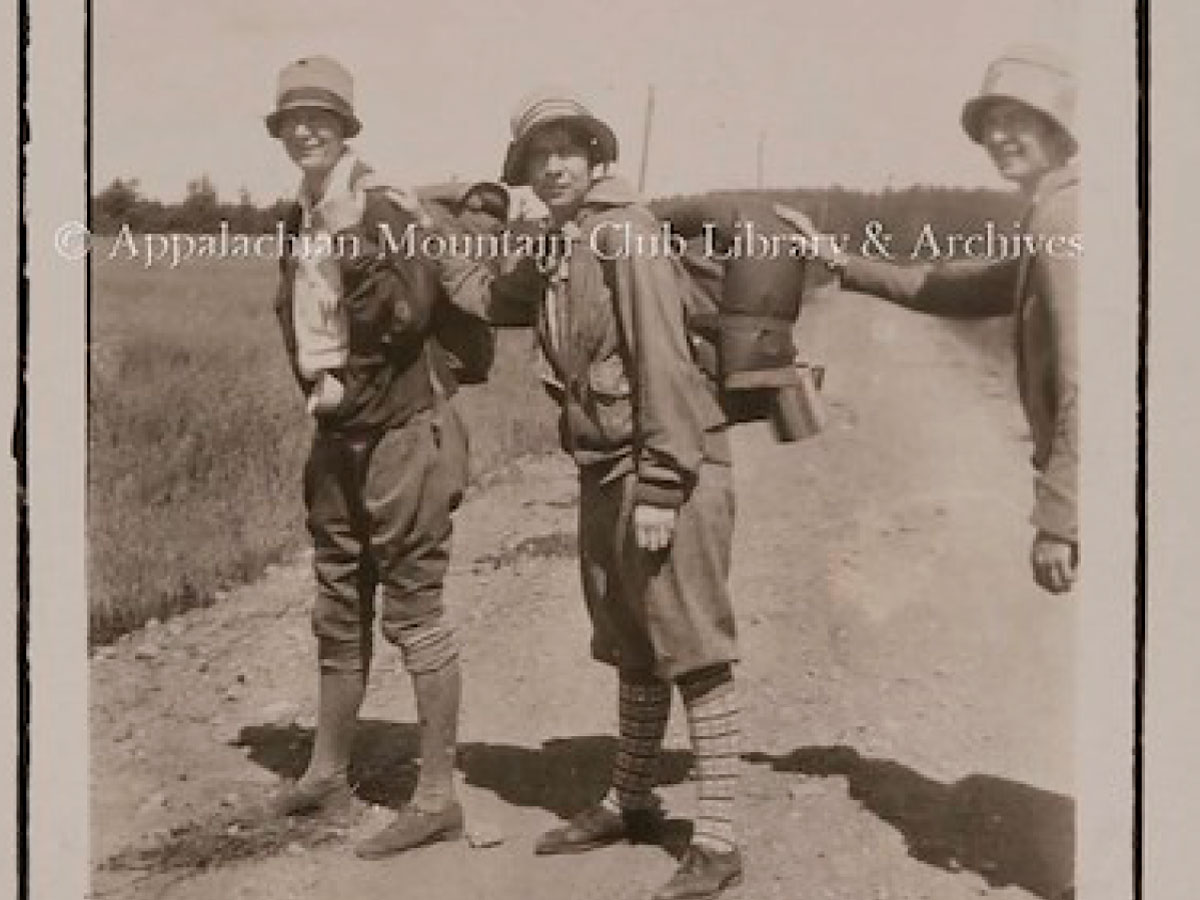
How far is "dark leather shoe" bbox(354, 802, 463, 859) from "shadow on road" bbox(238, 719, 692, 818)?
0.40 ft

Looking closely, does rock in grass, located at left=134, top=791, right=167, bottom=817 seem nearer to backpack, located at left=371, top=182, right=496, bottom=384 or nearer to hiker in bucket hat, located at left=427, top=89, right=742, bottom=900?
hiker in bucket hat, located at left=427, top=89, right=742, bottom=900

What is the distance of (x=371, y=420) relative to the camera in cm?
492

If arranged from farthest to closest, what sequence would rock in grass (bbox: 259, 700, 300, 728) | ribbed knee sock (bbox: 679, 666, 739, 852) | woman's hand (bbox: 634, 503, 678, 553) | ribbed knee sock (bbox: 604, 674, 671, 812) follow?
rock in grass (bbox: 259, 700, 300, 728) → ribbed knee sock (bbox: 604, 674, 671, 812) → ribbed knee sock (bbox: 679, 666, 739, 852) → woman's hand (bbox: 634, 503, 678, 553)

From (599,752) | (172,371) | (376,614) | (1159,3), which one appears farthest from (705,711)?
(1159,3)

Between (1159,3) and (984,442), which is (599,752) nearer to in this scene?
(984,442)

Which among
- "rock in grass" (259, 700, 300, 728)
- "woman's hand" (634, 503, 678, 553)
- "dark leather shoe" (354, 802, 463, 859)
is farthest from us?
"rock in grass" (259, 700, 300, 728)

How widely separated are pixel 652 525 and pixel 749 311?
53cm

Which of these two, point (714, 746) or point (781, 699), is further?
point (781, 699)

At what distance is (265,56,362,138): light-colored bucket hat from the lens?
4.97 meters

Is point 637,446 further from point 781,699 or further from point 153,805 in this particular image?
point 153,805

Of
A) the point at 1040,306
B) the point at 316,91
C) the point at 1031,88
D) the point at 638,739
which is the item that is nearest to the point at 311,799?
the point at 638,739

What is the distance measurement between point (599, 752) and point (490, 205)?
Answer: 4.34 ft

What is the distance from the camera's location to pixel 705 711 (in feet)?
15.5

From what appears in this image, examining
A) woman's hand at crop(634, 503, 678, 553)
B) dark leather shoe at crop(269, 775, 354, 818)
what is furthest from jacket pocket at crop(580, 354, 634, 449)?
dark leather shoe at crop(269, 775, 354, 818)
